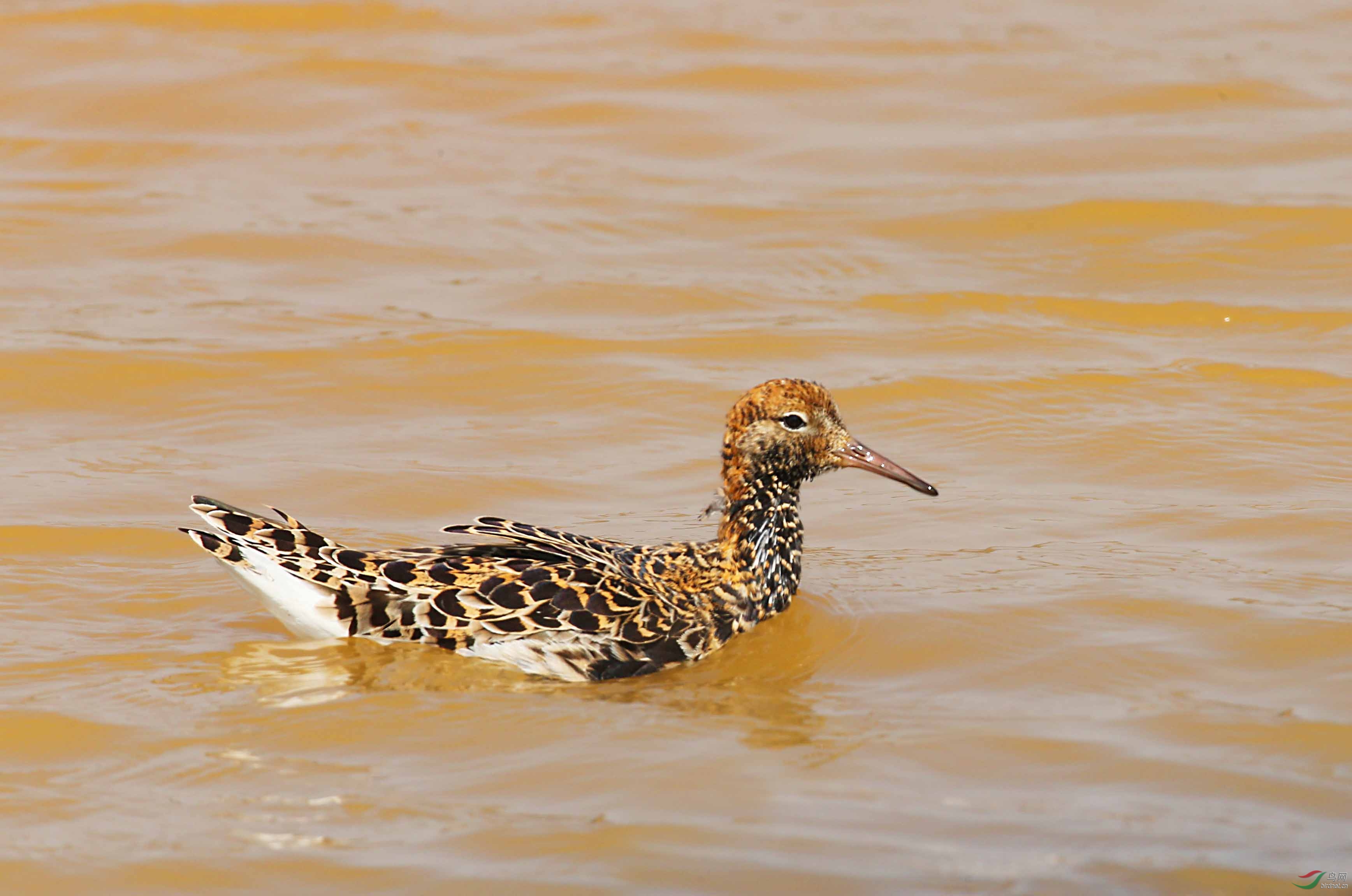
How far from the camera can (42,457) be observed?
10328 mm

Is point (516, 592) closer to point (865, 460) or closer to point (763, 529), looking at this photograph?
point (763, 529)

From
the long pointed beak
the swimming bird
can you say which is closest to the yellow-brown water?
the swimming bird

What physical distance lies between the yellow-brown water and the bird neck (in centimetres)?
17

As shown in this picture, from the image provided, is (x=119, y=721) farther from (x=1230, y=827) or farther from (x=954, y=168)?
(x=954, y=168)

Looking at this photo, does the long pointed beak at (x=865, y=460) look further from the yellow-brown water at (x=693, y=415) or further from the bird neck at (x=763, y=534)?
the yellow-brown water at (x=693, y=415)

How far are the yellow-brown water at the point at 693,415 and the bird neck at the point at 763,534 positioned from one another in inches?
6.6

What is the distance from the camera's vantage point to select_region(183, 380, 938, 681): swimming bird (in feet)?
25.0

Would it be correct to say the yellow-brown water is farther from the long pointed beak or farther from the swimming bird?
the long pointed beak

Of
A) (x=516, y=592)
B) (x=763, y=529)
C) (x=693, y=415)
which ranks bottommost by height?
(x=516, y=592)

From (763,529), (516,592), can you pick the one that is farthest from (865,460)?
(516,592)

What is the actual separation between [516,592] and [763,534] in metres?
1.24

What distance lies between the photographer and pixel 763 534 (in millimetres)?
8336

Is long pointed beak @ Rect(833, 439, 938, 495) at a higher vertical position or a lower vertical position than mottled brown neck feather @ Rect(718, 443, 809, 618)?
higher

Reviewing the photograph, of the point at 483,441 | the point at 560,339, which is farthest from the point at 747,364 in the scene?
the point at 483,441
